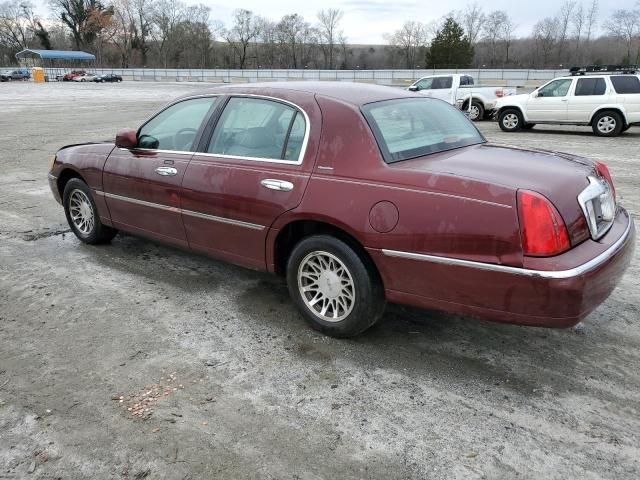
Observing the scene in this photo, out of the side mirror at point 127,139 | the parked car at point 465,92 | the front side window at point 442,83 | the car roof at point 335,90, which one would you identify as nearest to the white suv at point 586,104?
the parked car at point 465,92

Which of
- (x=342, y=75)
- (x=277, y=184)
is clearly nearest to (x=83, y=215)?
(x=277, y=184)

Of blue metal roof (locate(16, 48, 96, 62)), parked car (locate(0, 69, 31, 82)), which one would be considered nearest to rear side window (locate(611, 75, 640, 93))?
parked car (locate(0, 69, 31, 82))

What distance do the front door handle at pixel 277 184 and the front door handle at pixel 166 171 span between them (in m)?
0.99

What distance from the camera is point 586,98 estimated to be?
1480 centimetres

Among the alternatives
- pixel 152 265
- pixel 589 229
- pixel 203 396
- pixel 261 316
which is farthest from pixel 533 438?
pixel 152 265

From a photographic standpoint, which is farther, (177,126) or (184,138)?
(177,126)

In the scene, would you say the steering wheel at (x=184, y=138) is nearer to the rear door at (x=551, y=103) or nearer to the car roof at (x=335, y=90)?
the car roof at (x=335, y=90)

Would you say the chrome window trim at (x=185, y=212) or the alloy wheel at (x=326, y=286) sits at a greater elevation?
the chrome window trim at (x=185, y=212)

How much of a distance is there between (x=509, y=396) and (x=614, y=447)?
1.83ft

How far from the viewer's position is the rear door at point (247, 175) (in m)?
3.65

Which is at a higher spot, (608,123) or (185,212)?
(608,123)

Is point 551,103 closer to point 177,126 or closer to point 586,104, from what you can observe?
point 586,104

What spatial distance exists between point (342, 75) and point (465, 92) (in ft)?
128

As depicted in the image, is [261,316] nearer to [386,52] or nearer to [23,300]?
[23,300]
